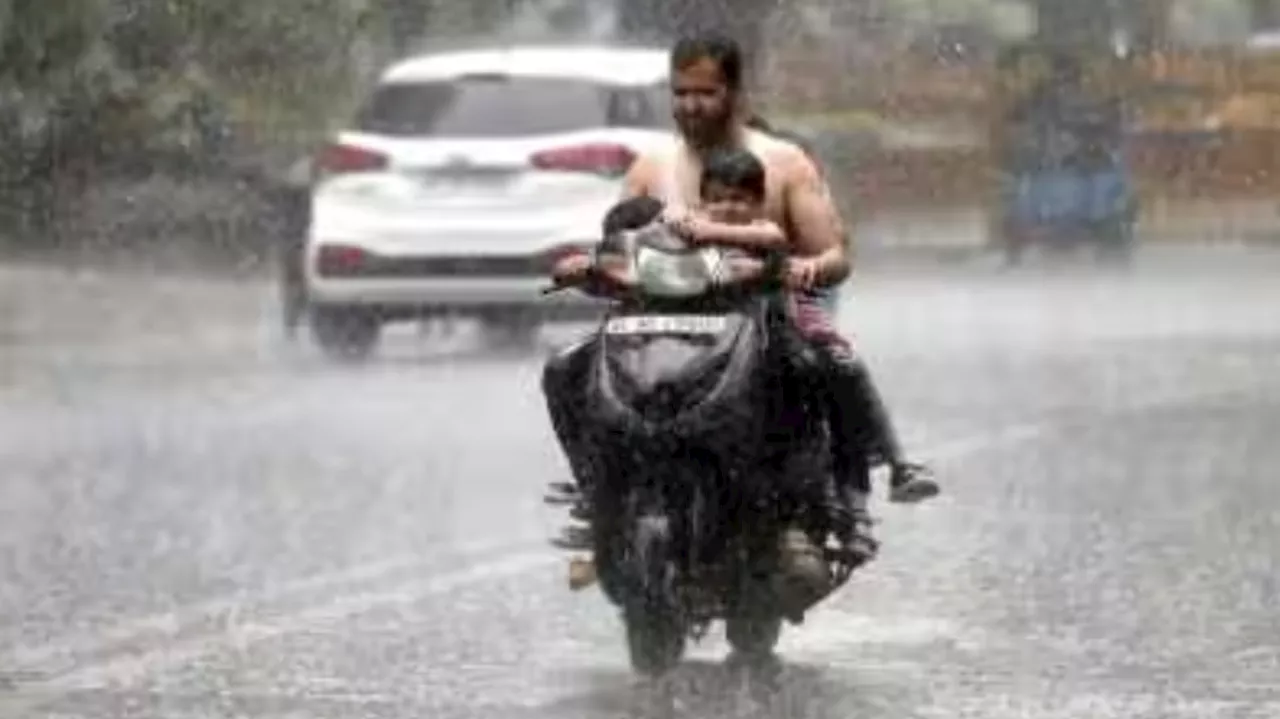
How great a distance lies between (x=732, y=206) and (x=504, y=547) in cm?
300

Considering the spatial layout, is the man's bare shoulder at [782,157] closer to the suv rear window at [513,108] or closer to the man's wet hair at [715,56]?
the man's wet hair at [715,56]

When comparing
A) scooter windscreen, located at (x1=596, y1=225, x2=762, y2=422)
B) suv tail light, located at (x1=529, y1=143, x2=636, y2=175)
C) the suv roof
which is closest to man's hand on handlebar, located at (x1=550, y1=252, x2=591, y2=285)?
scooter windscreen, located at (x1=596, y1=225, x2=762, y2=422)

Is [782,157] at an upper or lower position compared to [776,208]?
upper

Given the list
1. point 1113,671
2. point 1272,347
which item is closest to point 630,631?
point 1113,671

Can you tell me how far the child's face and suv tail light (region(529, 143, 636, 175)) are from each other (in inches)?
429

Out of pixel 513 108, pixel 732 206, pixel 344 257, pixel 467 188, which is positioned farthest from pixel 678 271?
pixel 513 108

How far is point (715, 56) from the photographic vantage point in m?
9.77

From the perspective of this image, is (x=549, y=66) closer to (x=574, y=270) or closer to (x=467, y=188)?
(x=467, y=188)

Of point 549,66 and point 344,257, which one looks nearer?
point 344,257

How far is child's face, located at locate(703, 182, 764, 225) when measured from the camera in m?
9.60

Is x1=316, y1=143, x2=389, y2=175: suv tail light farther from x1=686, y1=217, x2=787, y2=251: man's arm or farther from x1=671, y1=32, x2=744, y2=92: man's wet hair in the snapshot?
x1=686, y1=217, x2=787, y2=251: man's arm

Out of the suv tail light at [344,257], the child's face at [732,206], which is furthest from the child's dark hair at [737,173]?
the suv tail light at [344,257]

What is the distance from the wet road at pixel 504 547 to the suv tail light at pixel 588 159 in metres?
0.99

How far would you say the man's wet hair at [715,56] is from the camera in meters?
9.76
